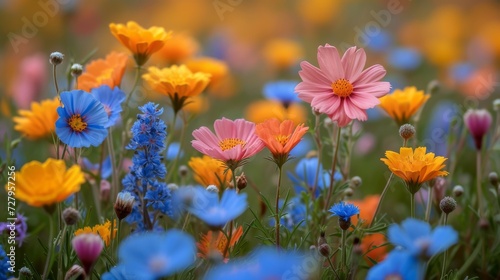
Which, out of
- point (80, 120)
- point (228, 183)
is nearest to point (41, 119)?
point (80, 120)

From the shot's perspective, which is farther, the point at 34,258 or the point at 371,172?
the point at 371,172

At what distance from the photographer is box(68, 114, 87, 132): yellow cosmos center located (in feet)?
2.65

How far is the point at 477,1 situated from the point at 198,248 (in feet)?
10.2

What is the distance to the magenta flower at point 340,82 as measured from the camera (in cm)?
81

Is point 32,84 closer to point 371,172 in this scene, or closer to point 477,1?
point 371,172

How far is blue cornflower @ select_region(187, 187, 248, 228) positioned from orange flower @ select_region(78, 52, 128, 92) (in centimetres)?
33

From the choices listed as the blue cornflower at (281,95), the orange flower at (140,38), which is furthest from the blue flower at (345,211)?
the blue cornflower at (281,95)

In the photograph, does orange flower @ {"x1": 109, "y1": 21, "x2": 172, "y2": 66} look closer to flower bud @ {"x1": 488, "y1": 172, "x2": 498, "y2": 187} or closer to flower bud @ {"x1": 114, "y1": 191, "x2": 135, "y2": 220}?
flower bud @ {"x1": 114, "y1": 191, "x2": 135, "y2": 220}

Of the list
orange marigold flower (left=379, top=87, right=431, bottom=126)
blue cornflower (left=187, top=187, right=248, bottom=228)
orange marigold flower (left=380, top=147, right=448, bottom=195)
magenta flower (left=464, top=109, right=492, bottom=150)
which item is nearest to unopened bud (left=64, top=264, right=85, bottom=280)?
blue cornflower (left=187, top=187, right=248, bottom=228)

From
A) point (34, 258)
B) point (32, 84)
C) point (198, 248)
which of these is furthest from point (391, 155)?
point (32, 84)

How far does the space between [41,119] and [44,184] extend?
0.40 metres

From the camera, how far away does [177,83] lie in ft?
2.96

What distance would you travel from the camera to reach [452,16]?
3230 mm

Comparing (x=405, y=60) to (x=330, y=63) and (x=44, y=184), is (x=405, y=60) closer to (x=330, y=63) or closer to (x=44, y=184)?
(x=330, y=63)
